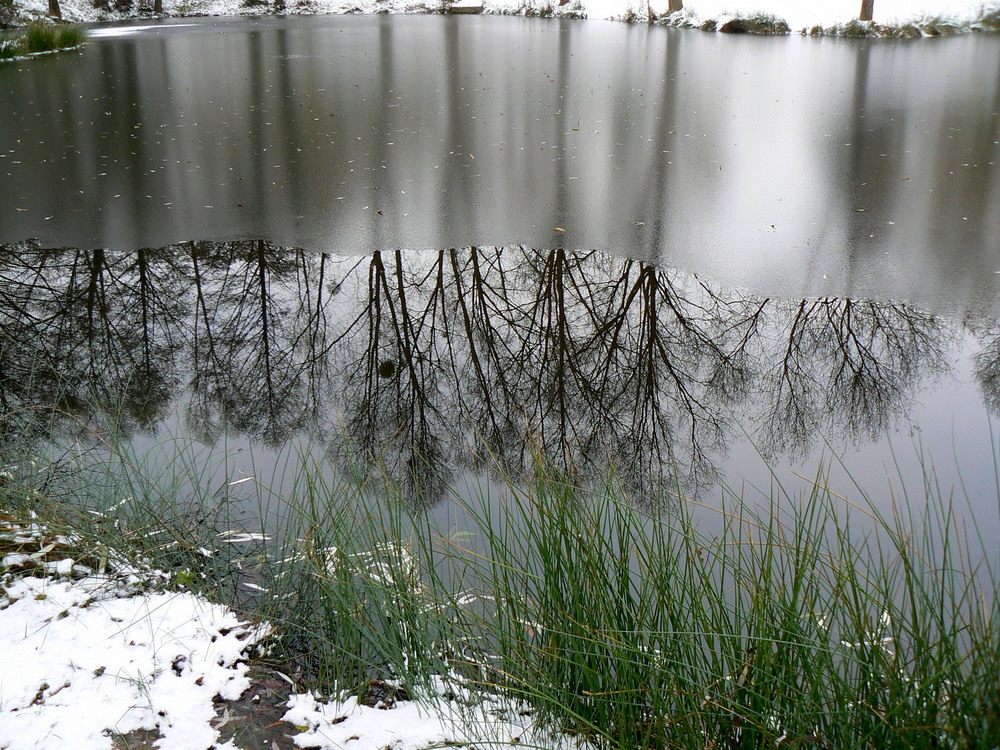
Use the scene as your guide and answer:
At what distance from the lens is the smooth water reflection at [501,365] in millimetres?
3650

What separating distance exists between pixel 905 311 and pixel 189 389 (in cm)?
403

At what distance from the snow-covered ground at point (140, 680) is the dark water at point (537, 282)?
2.60 ft

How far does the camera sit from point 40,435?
140 inches

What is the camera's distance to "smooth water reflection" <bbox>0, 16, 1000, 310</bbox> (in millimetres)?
5883

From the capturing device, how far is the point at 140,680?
2275 mm

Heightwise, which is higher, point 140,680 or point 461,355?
point 461,355

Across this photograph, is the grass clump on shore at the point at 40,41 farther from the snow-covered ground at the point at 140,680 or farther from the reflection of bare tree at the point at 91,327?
the snow-covered ground at the point at 140,680

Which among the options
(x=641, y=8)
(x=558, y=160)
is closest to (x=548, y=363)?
(x=558, y=160)

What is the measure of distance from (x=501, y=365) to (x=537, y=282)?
→ 1070 mm

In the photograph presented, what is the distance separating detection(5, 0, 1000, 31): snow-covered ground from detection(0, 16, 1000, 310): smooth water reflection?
17.4 feet

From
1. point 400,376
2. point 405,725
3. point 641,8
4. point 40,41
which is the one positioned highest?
point 641,8

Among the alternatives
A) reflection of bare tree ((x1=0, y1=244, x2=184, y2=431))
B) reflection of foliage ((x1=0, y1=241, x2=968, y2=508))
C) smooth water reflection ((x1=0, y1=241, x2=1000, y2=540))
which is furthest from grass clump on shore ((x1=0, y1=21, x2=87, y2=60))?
smooth water reflection ((x1=0, y1=241, x2=1000, y2=540))

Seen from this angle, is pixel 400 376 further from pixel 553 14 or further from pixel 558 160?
pixel 553 14

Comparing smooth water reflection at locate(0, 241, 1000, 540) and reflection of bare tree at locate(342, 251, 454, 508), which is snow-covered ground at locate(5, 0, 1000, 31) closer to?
smooth water reflection at locate(0, 241, 1000, 540)
